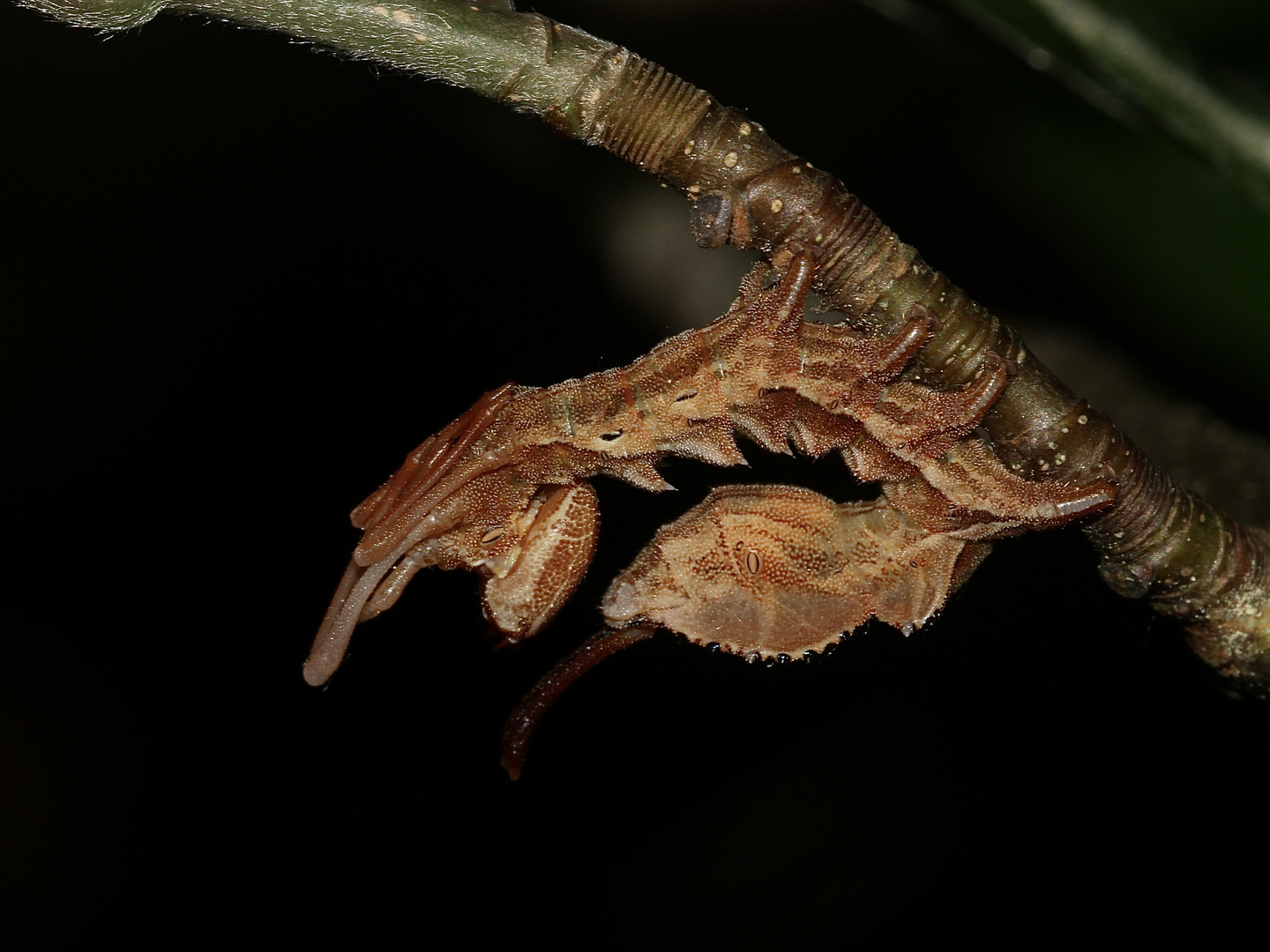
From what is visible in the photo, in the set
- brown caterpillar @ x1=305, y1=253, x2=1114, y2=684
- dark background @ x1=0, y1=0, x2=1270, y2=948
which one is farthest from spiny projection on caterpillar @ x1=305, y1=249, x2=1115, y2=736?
dark background @ x1=0, y1=0, x2=1270, y2=948

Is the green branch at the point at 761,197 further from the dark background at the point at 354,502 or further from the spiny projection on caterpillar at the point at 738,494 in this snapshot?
the dark background at the point at 354,502

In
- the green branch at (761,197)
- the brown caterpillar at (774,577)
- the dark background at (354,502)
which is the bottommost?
the dark background at (354,502)

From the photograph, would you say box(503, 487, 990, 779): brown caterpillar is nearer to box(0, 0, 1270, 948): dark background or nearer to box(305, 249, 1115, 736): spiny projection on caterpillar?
box(305, 249, 1115, 736): spiny projection on caterpillar

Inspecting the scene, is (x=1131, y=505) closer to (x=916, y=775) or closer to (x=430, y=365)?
(x=916, y=775)

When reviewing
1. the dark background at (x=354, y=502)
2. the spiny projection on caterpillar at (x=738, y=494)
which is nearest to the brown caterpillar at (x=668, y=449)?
the spiny projection on caterpillar at (x=738, y=494)

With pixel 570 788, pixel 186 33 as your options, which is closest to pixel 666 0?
pixel 186 33
